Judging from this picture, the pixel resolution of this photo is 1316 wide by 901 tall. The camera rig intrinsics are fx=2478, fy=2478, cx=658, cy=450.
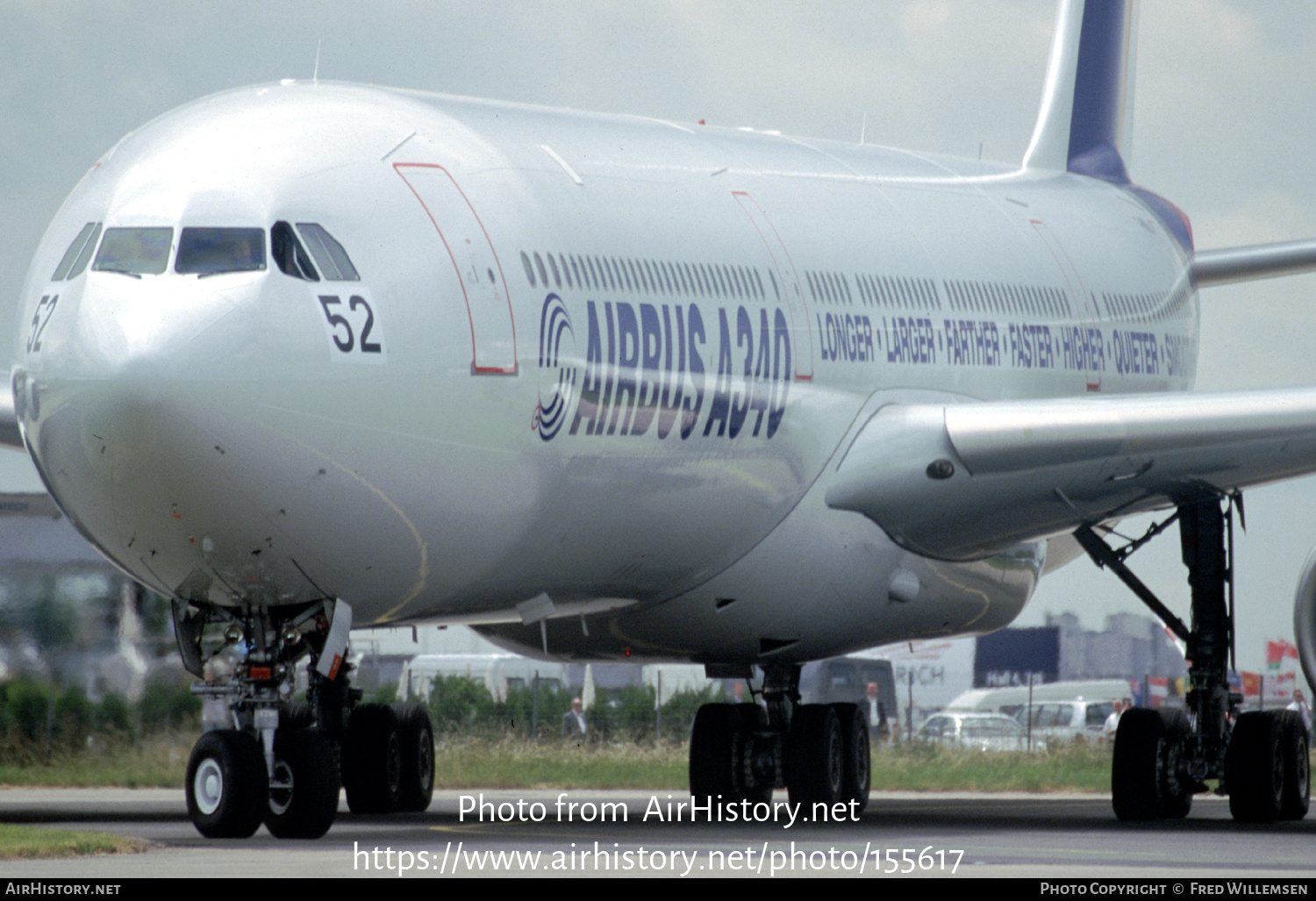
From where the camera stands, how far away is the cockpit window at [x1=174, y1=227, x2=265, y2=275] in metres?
12.7

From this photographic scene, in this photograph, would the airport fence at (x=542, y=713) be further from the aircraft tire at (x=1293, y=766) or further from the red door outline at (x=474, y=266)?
the red door outline at (x=474, y=266)

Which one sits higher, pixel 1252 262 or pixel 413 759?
pixel 1252 262

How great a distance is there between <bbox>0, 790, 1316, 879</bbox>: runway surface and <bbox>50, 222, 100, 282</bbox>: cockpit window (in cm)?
307

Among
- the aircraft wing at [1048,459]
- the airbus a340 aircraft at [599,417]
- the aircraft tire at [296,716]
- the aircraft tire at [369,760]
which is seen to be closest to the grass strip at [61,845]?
the airbus a340 aircraft at [599,417]

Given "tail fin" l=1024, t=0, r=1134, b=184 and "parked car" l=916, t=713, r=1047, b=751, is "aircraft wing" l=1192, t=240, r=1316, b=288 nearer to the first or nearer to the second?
"tail fin" l=1024, t=0, r=1134, b=184

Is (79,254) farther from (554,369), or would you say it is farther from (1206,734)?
(1206,734)

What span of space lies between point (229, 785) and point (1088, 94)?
14.4m

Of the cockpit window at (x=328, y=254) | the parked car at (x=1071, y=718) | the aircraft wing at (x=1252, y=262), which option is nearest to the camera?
the cockpit window at (x=328, y=254)

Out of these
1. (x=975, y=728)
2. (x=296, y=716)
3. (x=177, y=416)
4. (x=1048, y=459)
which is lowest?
(x=975, y=728)

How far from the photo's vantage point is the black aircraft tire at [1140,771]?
1823 cm

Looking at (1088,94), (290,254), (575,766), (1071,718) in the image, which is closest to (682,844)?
(290,254)

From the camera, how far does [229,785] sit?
1311 cm

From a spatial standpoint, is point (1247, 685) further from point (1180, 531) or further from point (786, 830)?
point (786, 830)

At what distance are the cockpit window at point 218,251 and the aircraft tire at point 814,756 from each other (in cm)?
648
